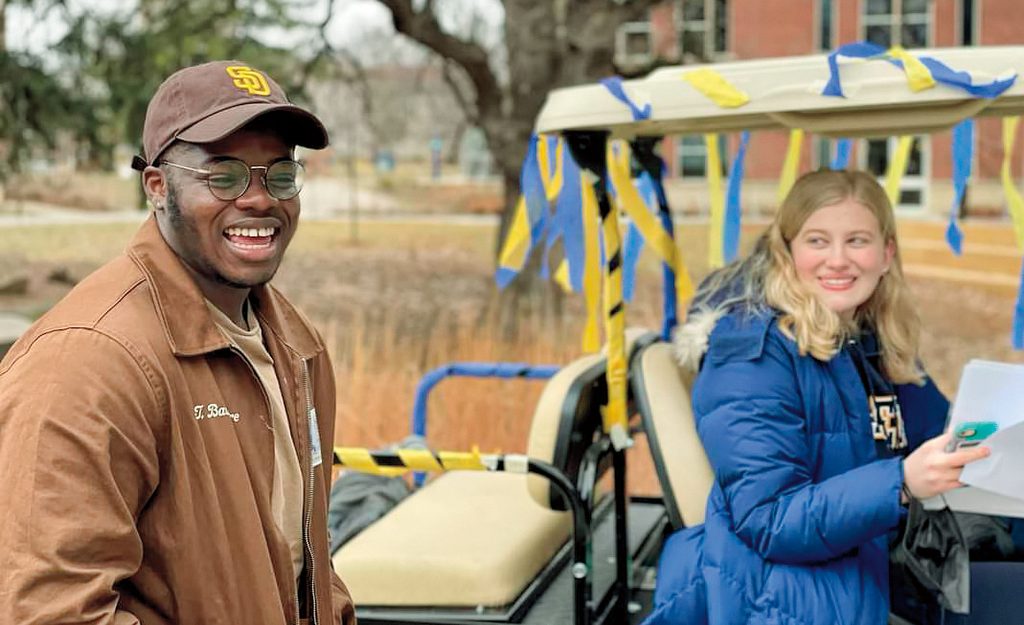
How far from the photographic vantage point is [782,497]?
244 centimetres

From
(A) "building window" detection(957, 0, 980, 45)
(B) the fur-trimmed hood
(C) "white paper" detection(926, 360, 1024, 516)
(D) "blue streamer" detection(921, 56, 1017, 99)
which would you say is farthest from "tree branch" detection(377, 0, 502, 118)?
(A) "building window" detection(957, 0, 980, 45)

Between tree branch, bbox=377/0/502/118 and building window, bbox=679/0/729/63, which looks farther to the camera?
building window, bbox=679/0/729/63

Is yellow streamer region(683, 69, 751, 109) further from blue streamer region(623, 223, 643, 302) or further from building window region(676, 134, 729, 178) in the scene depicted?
building window region(676, 134, 729, 178)

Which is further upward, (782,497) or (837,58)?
(837,58)

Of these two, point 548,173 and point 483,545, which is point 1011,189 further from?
point 483,545

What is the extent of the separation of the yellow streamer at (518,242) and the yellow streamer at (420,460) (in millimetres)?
766

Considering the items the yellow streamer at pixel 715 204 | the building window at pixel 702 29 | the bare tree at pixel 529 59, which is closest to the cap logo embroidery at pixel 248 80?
the yellow streamer at pixel 715 204

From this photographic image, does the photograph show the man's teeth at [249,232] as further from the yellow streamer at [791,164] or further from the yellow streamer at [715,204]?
the yellow streamer at [791,164]

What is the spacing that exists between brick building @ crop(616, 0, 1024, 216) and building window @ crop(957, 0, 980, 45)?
16 mm

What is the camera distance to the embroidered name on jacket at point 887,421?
269cm

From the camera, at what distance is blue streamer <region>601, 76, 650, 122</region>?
2.76 meters

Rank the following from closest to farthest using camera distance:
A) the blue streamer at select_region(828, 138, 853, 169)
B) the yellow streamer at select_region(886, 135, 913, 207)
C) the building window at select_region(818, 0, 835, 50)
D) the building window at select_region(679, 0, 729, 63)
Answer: the yellow streamer at select_region(886, 135, 913, 207) < the blue streamer at select_region(828, 138, 853, 169) < the building window at select_region(679, 0, 729, 63) < the building window at select_region(818, 0, 835, 50)

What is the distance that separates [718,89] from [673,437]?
88cm

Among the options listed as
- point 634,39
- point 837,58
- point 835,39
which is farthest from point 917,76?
point 835,39
